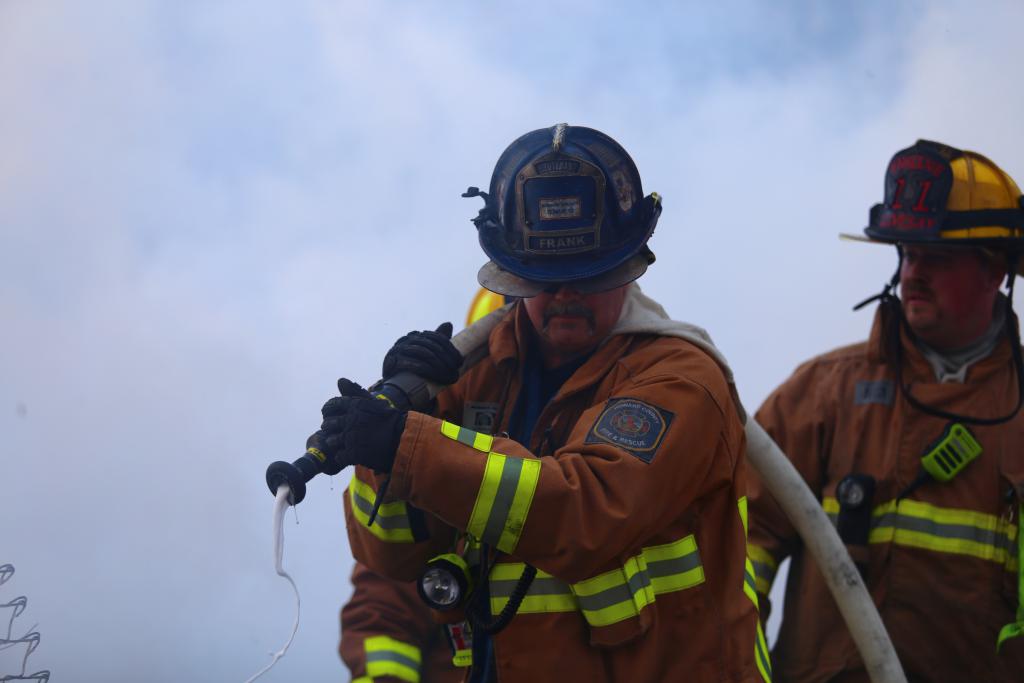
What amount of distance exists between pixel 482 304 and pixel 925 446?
2.13 meters

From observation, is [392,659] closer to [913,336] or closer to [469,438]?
[469,438]

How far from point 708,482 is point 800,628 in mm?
1625

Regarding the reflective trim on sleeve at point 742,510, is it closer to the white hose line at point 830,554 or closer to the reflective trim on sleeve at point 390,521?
the white hose line at point 830,554

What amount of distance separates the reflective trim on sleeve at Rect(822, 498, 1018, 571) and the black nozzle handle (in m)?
2.37

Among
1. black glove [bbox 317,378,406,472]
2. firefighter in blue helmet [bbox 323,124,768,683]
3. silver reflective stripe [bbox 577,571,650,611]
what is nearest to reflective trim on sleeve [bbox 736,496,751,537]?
firefighter in blue helmet [bbox 323,124,768,683]

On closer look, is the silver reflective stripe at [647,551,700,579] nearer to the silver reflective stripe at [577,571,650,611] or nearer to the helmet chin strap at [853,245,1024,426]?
the silver reflective stripe at [577,571,650,611]

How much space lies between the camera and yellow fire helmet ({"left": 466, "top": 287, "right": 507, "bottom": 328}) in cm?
539

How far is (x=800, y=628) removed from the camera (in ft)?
14.8

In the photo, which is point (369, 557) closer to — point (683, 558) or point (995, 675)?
point (683, 558)

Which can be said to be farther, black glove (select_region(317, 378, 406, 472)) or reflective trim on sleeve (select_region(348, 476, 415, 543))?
reflective trim on sleeve (select_region(348, 476, 415, 543))

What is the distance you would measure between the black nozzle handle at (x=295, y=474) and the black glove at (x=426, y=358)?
0.50m

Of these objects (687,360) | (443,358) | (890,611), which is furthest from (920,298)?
(443,358)

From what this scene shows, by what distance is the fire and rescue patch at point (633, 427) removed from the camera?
9.58ft

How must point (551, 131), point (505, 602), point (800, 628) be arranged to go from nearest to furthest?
point (505, 602) → point (551, 131) → point (800, 628)
